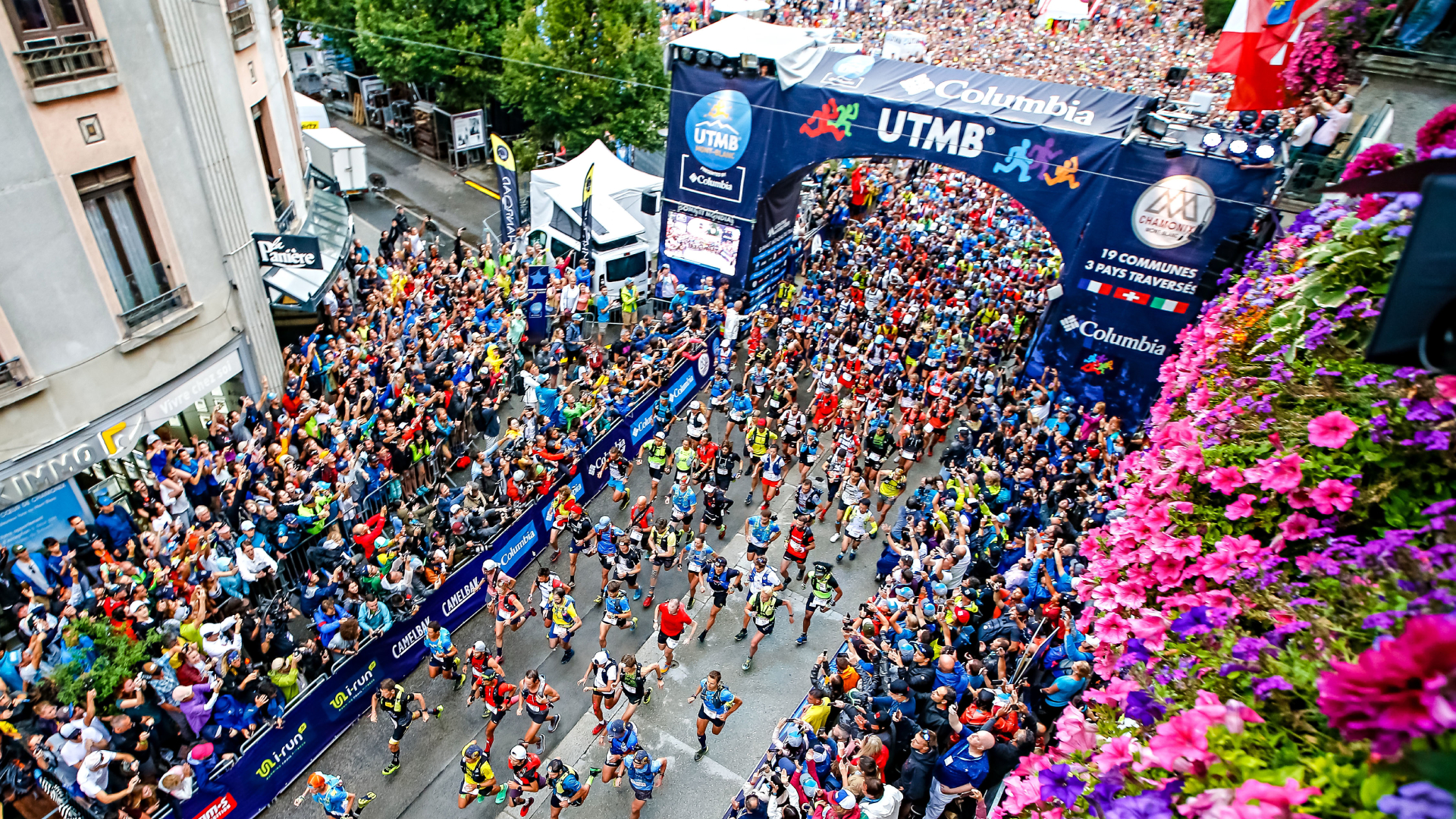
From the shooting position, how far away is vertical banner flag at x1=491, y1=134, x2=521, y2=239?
819 inches

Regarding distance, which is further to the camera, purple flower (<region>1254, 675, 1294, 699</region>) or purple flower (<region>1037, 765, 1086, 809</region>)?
purple flower (<region>1037, 765, 1086, 809</region>)

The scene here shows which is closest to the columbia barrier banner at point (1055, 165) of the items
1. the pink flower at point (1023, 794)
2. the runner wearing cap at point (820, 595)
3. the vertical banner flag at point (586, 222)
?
the vertical banner flag at point (586, 222)

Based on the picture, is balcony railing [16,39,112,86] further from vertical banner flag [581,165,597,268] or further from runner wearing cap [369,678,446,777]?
vertical banner flag [581,165,597,268]

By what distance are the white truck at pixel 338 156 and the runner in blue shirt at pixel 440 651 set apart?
19.3 meters

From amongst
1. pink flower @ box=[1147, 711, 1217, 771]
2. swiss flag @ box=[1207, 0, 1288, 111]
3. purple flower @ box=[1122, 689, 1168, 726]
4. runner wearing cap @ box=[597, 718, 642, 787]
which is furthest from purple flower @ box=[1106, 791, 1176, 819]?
swiss flag @ box=[1207, 0, 1288, 111]

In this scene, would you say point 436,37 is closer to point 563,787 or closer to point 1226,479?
point 563,787

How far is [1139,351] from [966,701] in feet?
35.1

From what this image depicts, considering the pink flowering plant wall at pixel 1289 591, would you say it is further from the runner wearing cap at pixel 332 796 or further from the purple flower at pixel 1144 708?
→ the runner wearing cap at pixel 332 796

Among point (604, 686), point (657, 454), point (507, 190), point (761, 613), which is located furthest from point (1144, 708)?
point (507, 190)

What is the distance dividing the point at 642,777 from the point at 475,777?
191cm

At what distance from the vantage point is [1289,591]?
4.44m

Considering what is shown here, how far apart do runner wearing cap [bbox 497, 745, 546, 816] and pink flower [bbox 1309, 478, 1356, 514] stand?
25.6ft

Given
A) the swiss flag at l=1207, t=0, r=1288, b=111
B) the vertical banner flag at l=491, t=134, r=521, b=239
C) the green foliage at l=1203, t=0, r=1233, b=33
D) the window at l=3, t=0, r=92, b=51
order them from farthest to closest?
the green foliage at l=1203, t=0, r=1233, b=33
the vertical banner flag at l=491, t=134, r=521, b=239
the swiss flag at l=1207, t=0, r=1288, b=111
the window at l=3, t=0, r=92, b=51

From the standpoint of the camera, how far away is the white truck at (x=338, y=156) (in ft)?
81.1
